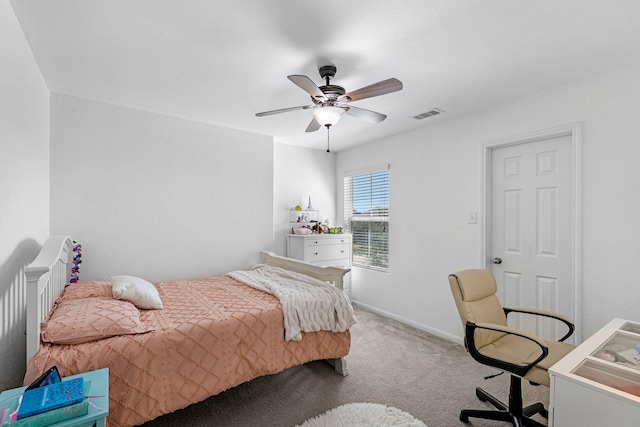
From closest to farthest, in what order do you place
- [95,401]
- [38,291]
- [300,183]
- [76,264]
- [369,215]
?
[95,401] < [38,291] < [76,264] < [369,215] < [300,183]

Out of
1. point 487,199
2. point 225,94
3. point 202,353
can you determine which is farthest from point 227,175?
point 487,199

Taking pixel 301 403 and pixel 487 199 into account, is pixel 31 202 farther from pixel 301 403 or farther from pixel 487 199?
pixel 487 199

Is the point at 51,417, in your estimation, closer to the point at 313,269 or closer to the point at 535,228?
the point at 313,269

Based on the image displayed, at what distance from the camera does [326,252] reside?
420 cm

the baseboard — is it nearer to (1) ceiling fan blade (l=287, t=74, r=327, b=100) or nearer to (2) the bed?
(2) the bed

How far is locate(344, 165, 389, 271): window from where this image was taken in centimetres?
416

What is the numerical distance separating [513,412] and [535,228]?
1.59m

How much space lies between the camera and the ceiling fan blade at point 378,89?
181cm

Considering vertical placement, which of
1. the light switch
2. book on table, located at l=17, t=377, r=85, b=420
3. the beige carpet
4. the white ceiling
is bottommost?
the beige carpet

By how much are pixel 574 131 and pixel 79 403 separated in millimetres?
3482

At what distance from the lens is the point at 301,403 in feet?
6.98

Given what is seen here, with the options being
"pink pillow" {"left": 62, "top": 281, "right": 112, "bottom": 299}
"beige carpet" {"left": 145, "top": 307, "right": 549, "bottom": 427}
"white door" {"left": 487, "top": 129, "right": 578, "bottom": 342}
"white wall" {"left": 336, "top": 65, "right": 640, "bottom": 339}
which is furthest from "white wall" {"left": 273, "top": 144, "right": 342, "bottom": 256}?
"white door" {"left": 487, "top": 129, "right": 578, "bottom": 342}

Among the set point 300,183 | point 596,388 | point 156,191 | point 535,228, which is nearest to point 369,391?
point 596,388

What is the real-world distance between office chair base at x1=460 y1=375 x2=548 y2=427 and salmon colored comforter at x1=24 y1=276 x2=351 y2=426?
993 mm
